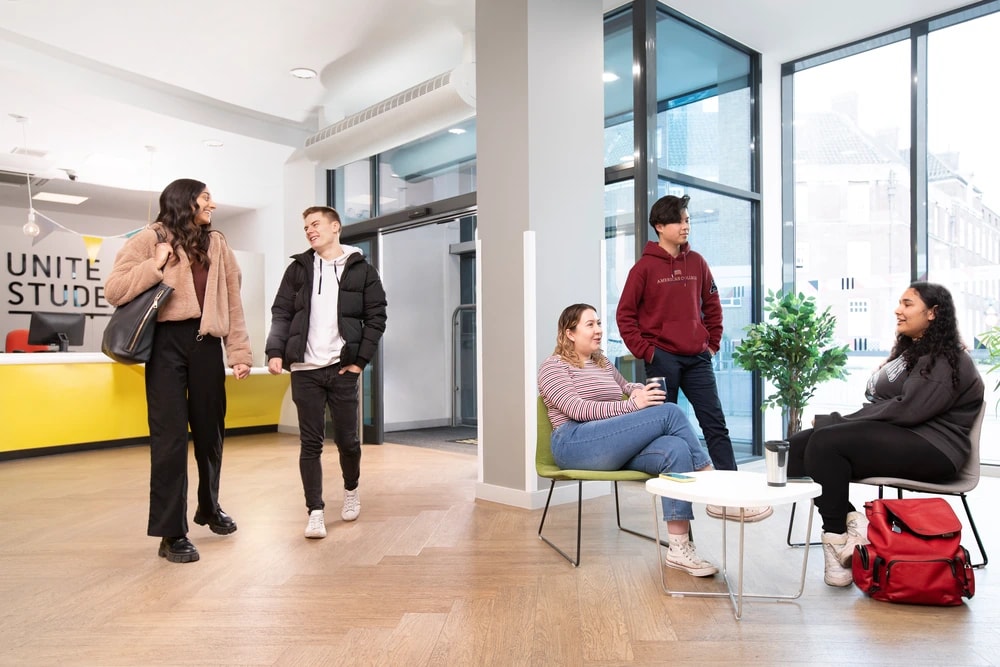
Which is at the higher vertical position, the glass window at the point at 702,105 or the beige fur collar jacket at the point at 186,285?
the glass window at the point at 702,105

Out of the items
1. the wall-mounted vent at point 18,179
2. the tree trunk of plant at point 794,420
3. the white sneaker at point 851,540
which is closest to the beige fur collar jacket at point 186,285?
the white sneaker at point 851,540

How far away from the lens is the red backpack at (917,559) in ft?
7.70

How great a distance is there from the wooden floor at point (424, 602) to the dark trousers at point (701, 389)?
39 centimetres

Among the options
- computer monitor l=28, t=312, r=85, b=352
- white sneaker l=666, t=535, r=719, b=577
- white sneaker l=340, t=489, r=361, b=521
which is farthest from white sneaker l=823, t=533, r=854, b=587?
computer monitor l=28, t=312, r=85, b=352

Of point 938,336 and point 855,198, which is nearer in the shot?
point 938,336

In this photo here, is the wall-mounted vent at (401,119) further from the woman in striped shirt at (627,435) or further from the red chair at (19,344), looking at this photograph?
the red chair at (19,344)

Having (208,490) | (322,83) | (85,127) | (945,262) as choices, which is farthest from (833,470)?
(85,127)

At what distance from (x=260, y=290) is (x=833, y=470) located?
760 centimetres

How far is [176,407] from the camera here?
2.94 meters

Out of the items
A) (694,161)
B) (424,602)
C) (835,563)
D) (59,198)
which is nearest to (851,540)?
(835,563)

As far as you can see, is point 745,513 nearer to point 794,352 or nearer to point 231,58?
point 794,352

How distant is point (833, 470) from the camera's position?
2.66m

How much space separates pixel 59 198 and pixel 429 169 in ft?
18.4

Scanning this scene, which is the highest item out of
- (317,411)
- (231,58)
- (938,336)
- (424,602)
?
(231,58)
